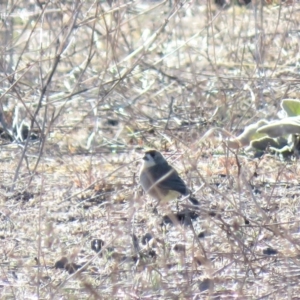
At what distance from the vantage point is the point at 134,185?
19.3ft

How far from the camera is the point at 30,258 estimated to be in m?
5.34

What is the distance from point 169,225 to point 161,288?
4.48 feet

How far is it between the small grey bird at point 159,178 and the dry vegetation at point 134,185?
0.37ft

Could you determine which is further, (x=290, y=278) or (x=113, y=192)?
(x=113, y=192)

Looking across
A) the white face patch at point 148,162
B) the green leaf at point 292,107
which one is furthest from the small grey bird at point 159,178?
the green leaf at point 292,107

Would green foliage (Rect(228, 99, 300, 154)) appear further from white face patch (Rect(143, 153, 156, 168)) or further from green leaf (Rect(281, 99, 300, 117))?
white face patch (Rect(143, 153, 156, 168))

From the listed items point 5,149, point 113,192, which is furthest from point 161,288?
point 5,149

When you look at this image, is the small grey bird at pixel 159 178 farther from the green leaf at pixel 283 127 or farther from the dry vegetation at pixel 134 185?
the green leaf at pixel 283 127

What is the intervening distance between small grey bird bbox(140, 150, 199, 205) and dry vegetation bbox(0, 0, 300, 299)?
11 cm

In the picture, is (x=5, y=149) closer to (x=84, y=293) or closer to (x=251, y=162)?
(x=251, y=162)

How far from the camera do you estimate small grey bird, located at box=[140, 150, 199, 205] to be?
6363 mm

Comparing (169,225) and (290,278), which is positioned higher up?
(290,278)

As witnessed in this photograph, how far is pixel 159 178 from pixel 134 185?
0.87m

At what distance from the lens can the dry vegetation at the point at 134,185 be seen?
4570mm
